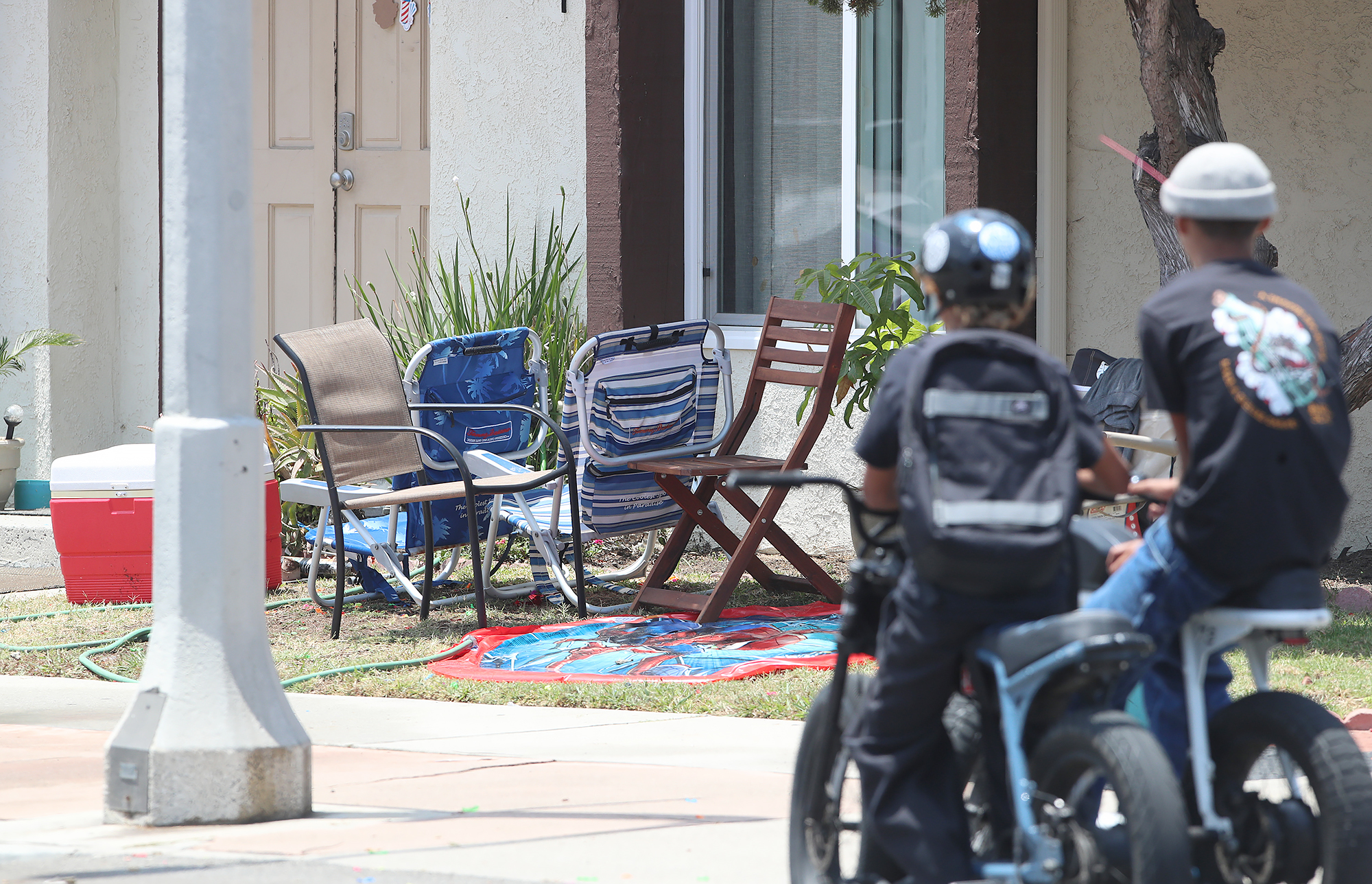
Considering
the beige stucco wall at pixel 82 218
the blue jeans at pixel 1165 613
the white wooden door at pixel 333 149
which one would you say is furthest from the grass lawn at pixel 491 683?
the white wooden door at pixel 333 149

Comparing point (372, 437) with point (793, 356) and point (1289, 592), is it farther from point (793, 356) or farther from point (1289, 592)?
point (1289, 592)

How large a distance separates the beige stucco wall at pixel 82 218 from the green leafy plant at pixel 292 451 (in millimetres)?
1744

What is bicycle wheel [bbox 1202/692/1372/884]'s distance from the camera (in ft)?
8.18

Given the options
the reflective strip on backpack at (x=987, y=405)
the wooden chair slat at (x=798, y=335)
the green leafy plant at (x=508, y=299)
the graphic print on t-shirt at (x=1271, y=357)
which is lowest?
the reflective strip on backpack at (x=987, y=405)

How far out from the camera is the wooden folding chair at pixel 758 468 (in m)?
6.40

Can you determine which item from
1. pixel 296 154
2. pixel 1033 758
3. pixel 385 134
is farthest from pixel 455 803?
pixel 296 154

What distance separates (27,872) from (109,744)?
40cm

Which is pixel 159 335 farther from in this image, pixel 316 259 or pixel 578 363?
pixel 578 363

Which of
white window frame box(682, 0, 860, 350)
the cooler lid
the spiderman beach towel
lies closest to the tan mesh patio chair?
the spiderman beach towel

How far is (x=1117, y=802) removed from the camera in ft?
7.92

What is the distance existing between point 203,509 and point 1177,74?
163 inches

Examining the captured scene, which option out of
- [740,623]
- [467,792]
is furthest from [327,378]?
[467,792]

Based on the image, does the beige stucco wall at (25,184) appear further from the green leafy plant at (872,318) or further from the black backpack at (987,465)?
the black backpack at (987,465)

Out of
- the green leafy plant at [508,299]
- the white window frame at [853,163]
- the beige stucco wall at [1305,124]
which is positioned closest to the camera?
the beige stucco wall at [1305,124]
